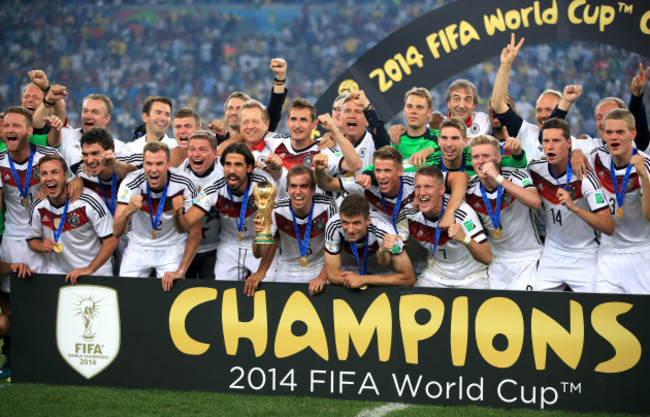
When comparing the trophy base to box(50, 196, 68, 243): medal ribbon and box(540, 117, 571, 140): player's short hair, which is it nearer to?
box(50, 196, 68, 243): medal ribbon

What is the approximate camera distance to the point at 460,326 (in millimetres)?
4883

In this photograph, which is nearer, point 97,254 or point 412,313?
point 412,313

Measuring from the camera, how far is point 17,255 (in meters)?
Result: 6.33

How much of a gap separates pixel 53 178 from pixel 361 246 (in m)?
2.31

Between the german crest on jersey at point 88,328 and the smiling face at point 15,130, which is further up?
the smiling face at point 15,130

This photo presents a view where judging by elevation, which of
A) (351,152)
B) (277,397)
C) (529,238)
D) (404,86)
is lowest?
(277,397)

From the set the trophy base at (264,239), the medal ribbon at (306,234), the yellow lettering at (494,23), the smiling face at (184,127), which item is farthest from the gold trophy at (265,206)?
the yellow lettering at (494,23)

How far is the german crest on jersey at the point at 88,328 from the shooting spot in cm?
539

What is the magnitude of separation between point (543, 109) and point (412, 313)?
2.50 m

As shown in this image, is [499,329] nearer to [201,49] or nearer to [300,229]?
[300,229]

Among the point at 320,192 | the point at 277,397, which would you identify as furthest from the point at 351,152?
the point at 277,397

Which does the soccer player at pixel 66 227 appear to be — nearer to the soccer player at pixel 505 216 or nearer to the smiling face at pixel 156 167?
the smiling face at pixel 156 167

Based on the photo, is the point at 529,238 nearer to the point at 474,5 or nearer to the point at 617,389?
the point at 617,389

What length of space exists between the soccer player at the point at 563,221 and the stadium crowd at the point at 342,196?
0.01m
